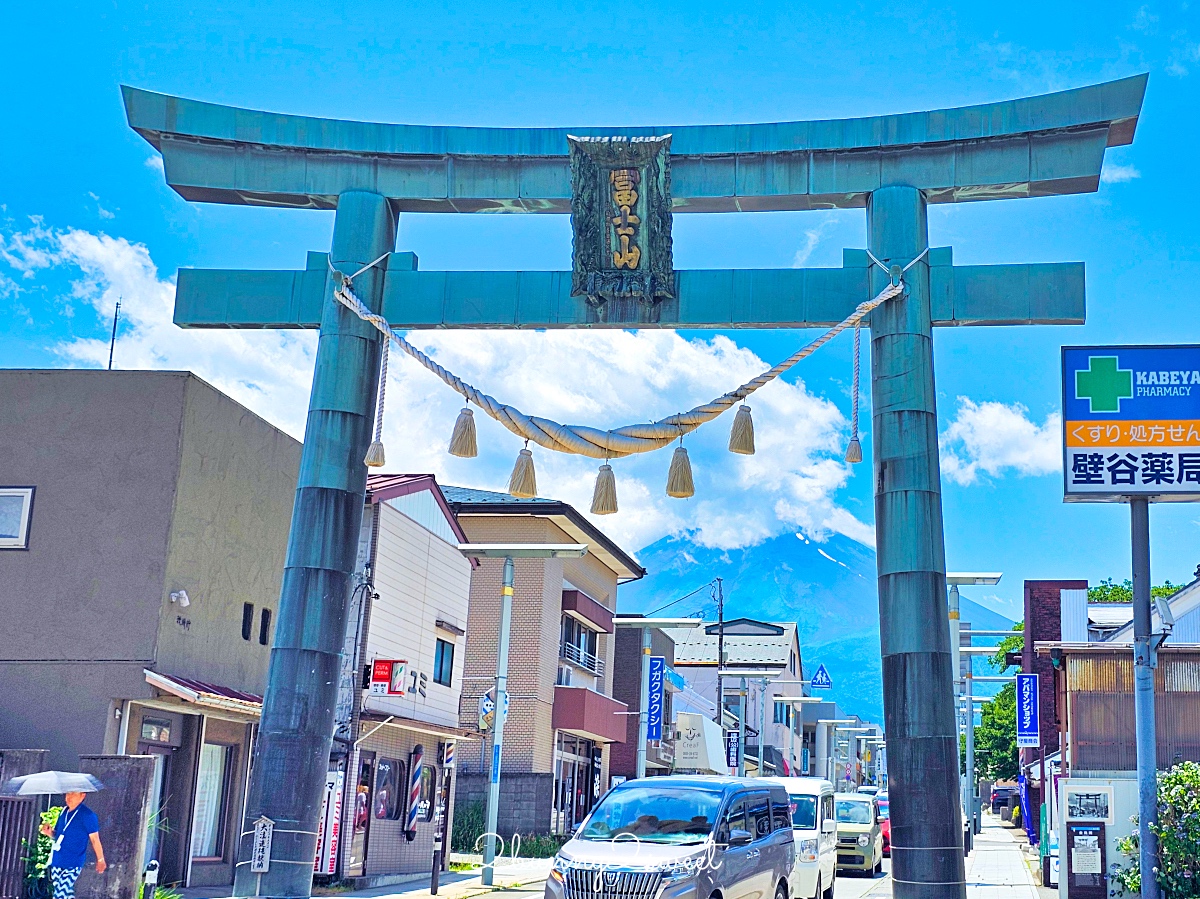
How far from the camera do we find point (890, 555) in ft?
45.3

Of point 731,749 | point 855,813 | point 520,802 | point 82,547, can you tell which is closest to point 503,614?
point 855,813

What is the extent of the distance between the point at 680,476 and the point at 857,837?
24425mm

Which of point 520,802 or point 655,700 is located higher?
point 655,700

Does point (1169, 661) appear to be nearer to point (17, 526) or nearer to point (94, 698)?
point (94, 698)

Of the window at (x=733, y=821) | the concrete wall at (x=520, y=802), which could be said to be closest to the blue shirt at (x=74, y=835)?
the window at (x=733, y=821)

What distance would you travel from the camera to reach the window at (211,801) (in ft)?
73.5

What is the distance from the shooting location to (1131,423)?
1594cm

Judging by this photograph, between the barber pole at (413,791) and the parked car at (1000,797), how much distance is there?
82.4 m

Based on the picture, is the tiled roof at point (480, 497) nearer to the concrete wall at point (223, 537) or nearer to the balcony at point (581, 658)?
the balcony at point (581, 658)

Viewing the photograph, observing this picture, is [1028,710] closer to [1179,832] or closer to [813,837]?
[813,837]

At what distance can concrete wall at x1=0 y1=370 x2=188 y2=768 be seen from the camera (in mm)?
19531

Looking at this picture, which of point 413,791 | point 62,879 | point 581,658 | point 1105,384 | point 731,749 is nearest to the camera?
point 62,879

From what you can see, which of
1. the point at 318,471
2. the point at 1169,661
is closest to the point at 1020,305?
the point at 318,471

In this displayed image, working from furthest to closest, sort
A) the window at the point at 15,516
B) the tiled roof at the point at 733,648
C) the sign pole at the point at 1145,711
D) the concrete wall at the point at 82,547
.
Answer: the tiled roof at the point at 733,648
the window at the point at 15,516
the concrete wall at the point at 82,547
the sign pole at the point at 1145,711
